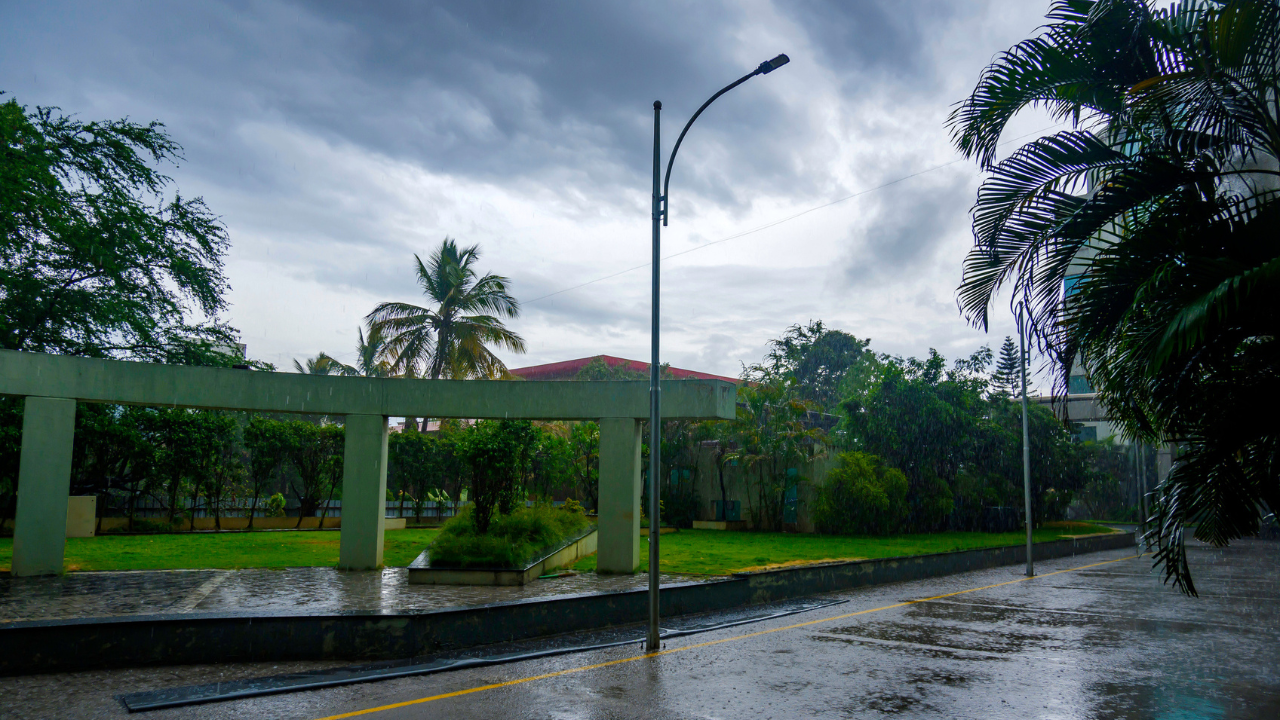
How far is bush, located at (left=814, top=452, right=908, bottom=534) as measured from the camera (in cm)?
3145

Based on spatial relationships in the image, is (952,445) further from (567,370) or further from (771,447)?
(567,370)

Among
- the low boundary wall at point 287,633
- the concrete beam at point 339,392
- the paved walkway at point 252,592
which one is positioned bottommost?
the paved walkway at point 252,592

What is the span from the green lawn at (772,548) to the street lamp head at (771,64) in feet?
35.5

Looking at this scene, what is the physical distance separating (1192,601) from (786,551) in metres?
11.0

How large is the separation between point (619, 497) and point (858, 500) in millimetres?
17683

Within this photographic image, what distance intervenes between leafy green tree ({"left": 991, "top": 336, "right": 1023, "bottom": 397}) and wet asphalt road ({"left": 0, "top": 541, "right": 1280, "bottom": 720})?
29915 mm

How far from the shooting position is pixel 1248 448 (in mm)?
6977

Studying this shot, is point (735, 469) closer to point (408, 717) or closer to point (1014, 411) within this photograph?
point (1014, 411)

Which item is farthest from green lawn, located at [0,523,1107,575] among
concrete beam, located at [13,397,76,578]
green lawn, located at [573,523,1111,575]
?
concrete beam, located at [13,397,76,578]

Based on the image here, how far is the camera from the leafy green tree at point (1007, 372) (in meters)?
44.8

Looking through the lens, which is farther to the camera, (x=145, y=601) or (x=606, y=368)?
(x=606, y=368)

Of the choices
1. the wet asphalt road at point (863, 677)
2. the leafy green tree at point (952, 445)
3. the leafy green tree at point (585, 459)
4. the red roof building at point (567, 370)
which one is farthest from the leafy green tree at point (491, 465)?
the red roof building at point (567, 370)

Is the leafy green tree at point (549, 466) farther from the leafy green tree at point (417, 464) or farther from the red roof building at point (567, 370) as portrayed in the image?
the red roof building at point (567, 370)

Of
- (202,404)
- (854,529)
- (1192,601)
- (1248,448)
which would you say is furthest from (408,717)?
(854,529)
